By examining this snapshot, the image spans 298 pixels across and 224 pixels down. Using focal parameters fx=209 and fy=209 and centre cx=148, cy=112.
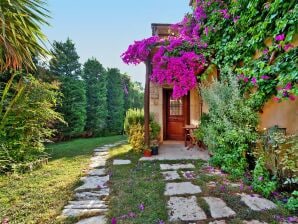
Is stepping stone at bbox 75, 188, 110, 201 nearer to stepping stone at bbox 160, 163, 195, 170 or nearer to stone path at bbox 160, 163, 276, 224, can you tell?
stone path at bbox 160, 163, 276, 224

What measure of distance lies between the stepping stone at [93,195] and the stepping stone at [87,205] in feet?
0.38

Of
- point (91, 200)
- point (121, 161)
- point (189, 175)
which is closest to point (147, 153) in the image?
point (121, 161)

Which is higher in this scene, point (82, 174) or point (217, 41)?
point (217, 41)

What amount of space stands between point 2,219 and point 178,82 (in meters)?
4.42

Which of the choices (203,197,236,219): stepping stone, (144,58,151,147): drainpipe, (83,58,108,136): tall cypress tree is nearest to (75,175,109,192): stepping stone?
(203,197,236,219): stepping stone

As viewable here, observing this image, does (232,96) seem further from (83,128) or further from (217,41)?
(83,128)

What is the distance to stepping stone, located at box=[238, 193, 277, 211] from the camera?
2.42 metres

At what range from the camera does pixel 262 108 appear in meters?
3.81

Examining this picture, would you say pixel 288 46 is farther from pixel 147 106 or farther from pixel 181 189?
pixel 147 106

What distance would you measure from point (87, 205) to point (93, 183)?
867mm

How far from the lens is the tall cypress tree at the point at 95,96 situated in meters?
11.7

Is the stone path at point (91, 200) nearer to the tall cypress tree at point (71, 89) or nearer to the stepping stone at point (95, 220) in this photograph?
the stepping stone at point (95, 220)

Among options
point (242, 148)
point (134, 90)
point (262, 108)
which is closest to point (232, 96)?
point (262, 108)

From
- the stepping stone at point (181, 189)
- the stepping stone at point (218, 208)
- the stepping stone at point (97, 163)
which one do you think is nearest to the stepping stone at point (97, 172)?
the stepping stone at point (97, 163)
